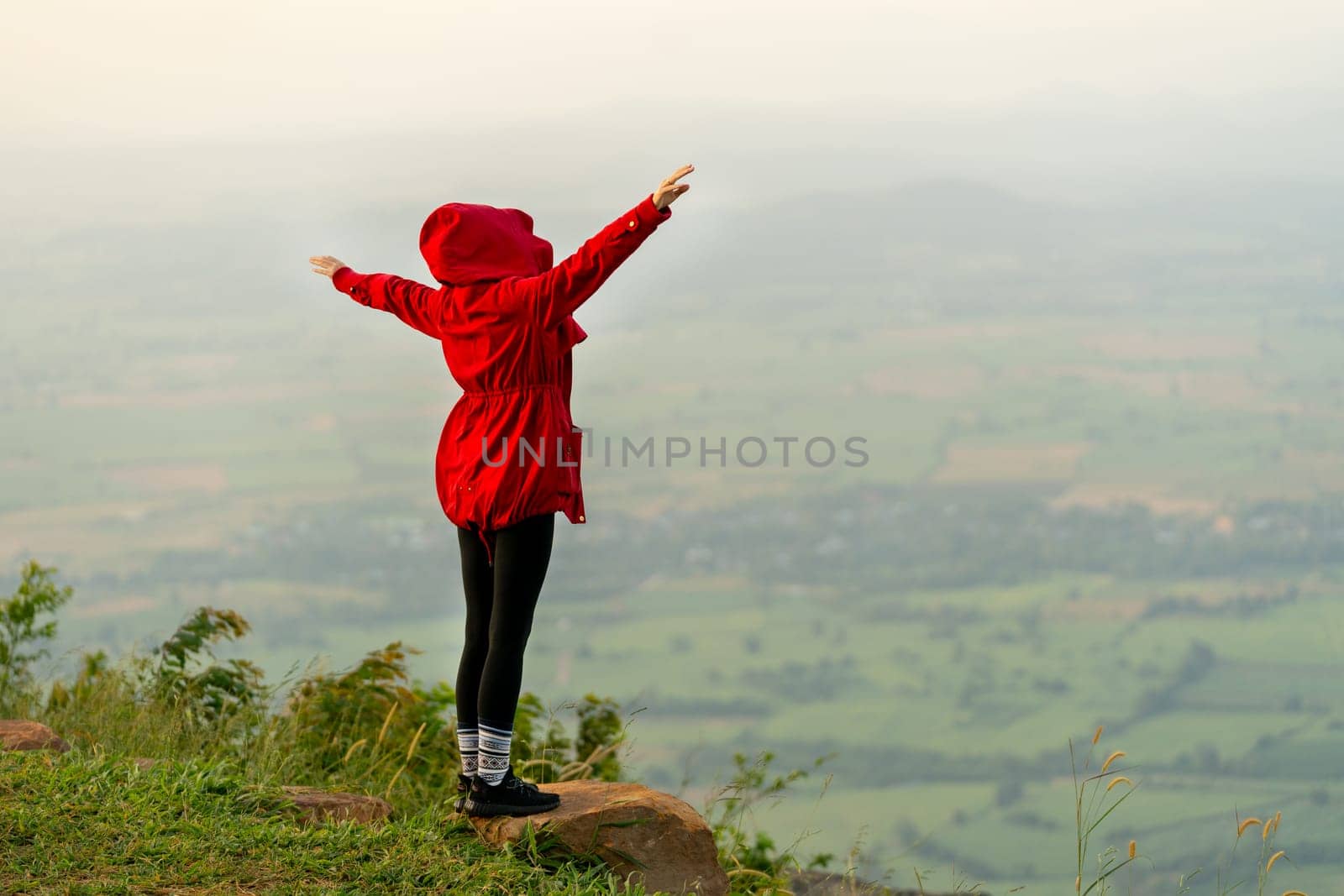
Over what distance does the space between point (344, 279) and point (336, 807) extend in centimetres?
226

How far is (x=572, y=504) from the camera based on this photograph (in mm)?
4914

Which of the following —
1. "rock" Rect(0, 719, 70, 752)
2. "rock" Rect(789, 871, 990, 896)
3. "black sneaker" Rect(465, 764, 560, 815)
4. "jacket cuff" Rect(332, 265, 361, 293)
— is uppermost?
"jacket cuff" Rect(332, 265, 361, 293)

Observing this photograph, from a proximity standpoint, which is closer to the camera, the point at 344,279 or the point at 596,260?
the point at 596,260

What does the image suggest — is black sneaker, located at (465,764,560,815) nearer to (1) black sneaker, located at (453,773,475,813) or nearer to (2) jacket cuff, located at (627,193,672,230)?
(1) black sneaker, located at (453,773,475,813)

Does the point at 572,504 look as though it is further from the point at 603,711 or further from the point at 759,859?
the point at 603,711

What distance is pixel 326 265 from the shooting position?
5562 millimetres

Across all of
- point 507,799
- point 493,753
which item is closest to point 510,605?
point 493,753

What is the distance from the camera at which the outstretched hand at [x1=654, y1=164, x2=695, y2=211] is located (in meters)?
4.43

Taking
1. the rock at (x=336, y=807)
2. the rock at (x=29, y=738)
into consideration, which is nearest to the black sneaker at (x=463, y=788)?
the rock at (x=336, y=807)

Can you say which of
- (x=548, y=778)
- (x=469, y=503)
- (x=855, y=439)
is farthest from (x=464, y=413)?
(x=548, y=778)

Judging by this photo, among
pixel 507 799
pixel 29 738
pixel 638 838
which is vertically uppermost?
pixel 29 738

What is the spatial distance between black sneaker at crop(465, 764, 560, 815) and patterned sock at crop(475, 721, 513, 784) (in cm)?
3

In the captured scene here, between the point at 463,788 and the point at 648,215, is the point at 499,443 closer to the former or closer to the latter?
the point at 648,215

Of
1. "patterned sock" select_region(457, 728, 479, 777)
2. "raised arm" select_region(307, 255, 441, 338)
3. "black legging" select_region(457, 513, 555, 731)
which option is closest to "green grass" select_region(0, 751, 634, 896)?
"patterned sock" select_region(457, 728, 479, 777)
